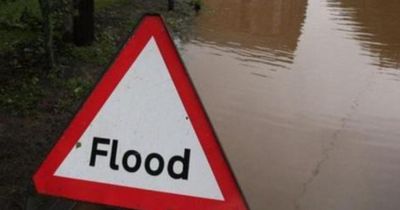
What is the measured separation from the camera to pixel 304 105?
362 inches

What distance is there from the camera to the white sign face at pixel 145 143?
88.4 inches

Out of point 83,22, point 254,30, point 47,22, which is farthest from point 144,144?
point 254,30

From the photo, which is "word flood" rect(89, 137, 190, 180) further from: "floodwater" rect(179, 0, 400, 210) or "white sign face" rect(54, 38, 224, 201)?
"floodwater" rect(179, 0, 400, 210)

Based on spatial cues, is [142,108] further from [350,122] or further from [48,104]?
[350,122]

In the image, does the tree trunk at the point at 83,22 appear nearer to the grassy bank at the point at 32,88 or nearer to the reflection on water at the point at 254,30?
the grassy bank at the point at 32,88

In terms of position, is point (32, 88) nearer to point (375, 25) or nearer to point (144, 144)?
point (144, 144)

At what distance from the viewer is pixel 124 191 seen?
229 cm

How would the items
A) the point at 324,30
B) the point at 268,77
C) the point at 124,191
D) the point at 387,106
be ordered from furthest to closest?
the point at 324,30 → the point at 268,77 → the point at 387,106 → the point at 124,191

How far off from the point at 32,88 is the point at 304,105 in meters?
4.19

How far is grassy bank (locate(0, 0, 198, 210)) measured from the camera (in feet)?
16.1

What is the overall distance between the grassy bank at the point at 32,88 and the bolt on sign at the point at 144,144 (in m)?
0.40

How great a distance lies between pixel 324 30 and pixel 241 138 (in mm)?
9717

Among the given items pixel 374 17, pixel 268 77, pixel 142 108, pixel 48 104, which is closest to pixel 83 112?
pixel 142 108

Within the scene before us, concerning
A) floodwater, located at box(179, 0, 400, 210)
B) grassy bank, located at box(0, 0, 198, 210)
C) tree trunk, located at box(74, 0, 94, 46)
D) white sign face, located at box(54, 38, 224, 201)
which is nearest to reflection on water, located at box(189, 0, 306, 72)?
floodwater, located at box(179, 0, 400, 210)
